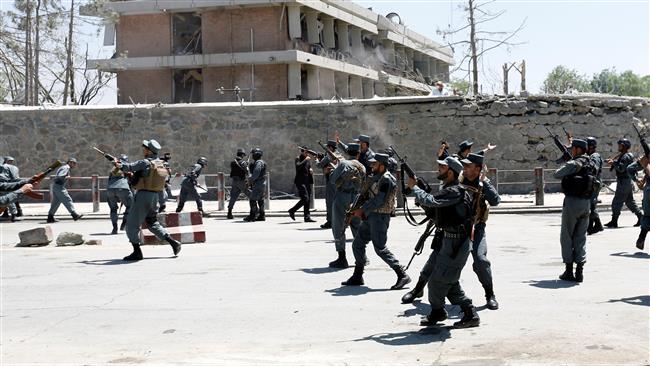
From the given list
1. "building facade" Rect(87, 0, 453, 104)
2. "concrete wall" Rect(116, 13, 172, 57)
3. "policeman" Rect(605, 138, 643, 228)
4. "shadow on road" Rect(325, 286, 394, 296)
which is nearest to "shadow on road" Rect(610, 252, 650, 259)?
"policeman" Rect(605, 138, 643, 228)

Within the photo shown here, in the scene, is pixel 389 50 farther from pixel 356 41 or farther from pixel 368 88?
pixel 356 41

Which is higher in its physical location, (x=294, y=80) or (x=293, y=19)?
(x=293, y=19)

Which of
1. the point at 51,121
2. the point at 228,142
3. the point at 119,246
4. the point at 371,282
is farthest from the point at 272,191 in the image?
the point at 371,282

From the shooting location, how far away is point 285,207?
2445cm

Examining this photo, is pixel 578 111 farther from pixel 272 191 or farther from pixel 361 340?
pixel 361 340

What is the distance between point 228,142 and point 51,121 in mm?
5463

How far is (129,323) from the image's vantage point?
8.80 m

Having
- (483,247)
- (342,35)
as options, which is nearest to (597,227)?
(483,247)

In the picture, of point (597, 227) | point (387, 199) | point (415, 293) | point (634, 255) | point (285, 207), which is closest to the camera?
point (415, 293)

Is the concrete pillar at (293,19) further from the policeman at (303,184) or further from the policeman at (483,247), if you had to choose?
the policeman at (483,247)

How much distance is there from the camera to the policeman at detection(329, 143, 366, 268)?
1143 cm

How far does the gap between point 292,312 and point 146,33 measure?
125 ft

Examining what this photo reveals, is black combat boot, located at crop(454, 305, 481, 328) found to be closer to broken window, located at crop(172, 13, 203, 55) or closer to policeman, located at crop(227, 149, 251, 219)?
policeman, located at crop(227, 149, 251, 219)

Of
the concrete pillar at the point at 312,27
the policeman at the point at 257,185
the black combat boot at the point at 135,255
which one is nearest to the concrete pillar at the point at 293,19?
the concrete pillar at the point at 312,27
